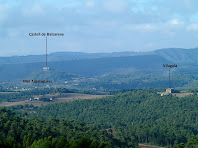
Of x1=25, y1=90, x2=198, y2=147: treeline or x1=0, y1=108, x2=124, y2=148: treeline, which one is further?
x1=25, y1=90, x2=198, y2=147: treeline

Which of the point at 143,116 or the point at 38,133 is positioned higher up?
the point at 38,133

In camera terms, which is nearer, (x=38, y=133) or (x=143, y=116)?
(x=38, y=133)

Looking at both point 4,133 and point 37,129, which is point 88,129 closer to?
point 37,129

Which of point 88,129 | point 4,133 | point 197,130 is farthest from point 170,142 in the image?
point 4,133

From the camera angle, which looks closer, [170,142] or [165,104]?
[170,142]

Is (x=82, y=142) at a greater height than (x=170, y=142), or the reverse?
(x=82, y=142)

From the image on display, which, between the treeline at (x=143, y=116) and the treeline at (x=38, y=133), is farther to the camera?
the treeline at (x=143, y=116)

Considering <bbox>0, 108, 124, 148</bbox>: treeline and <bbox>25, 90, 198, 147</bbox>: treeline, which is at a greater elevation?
<bbox>0, 108, 124, 148</bbox>: treeline

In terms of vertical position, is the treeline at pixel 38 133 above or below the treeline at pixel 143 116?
above
